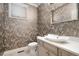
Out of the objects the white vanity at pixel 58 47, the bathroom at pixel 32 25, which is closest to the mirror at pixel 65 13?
the bathroom at pixel 32 25

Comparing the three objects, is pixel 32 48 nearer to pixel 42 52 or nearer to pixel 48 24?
pixel 42 52

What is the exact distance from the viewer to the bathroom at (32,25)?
1366 millimetres

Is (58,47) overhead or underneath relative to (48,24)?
underneath

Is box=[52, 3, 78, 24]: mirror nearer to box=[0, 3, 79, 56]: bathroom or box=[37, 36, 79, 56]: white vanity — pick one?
box=[0, 3, 79, 56]: bathroom

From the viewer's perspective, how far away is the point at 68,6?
4.44ft

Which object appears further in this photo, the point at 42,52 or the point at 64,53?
the point at 42,52

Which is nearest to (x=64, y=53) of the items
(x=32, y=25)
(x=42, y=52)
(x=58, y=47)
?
(x=58, y=47)

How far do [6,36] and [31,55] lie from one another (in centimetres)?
48

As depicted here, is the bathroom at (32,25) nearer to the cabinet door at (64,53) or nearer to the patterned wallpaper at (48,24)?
the patterned wallpaper at (48,24)

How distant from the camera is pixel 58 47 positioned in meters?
1.19

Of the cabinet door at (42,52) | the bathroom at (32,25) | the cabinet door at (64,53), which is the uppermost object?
the bathroom at (32,25)

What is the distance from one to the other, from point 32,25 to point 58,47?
1.75 feet

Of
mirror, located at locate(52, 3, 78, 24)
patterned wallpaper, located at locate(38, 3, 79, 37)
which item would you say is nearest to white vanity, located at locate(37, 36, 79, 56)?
patterned wallpaper, located at locate(38, 3, 79, 37)

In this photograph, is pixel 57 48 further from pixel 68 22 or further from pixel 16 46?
pixel 16 46
